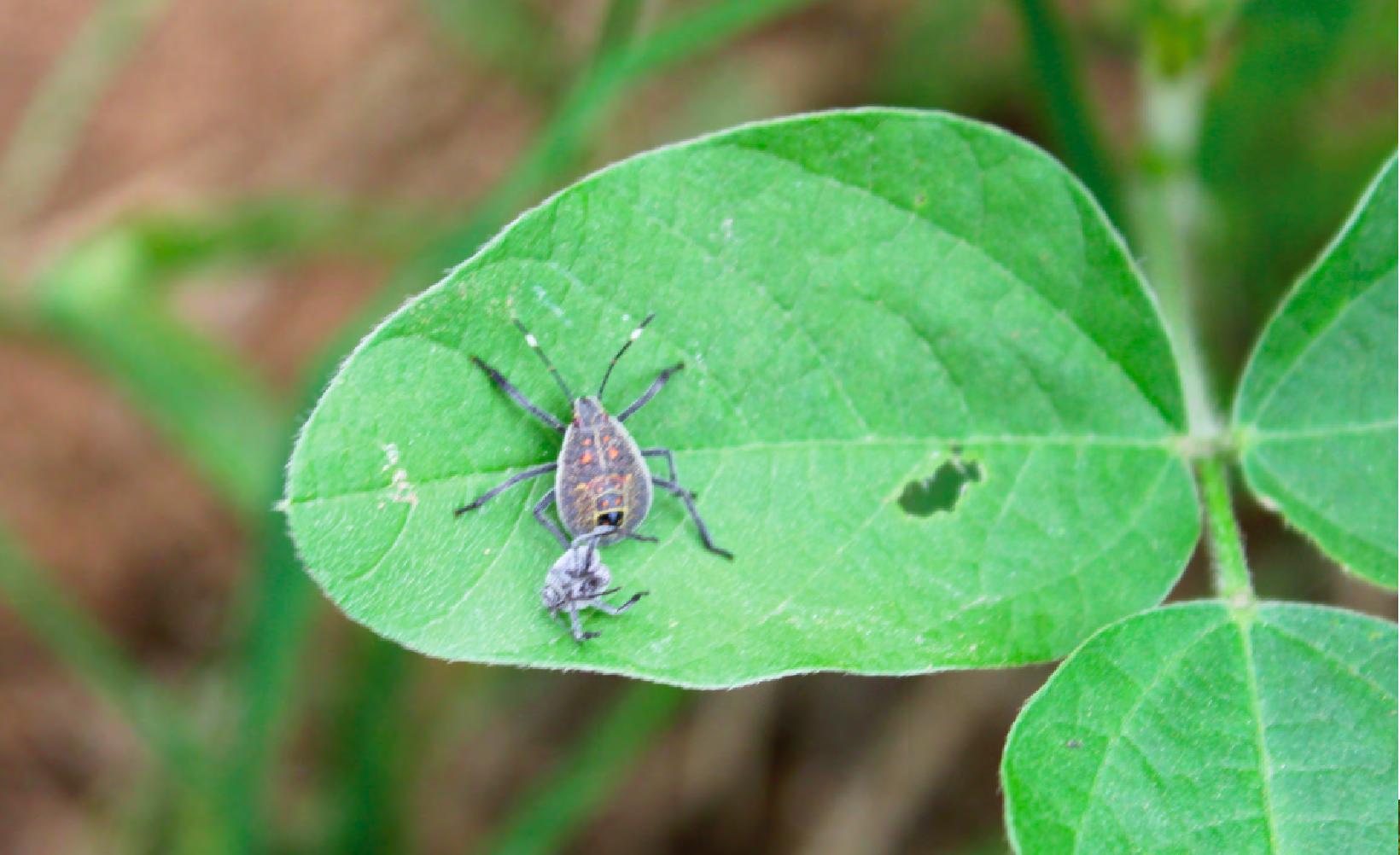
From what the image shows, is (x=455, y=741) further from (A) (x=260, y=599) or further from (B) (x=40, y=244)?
(B) (x=40, y=244)

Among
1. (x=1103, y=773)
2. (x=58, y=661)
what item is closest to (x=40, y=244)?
(x=58, y=661)

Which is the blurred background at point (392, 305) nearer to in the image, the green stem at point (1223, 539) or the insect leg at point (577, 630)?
the green stem at point (1223, 539)

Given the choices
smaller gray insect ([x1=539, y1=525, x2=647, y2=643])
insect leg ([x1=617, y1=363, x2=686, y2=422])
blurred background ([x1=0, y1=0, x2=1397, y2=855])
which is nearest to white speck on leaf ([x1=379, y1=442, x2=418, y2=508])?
smaller gray insect ([x1=539, y1=525, x2=647, y2=643])

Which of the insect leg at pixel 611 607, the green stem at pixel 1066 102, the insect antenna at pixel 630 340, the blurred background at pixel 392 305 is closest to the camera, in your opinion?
the insect leg at pixel 611 607

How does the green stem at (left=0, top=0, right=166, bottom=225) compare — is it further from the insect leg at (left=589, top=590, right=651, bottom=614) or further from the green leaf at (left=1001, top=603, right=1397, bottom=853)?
the green leaf at (left=1001, top=603, right=1397, bottom=853)

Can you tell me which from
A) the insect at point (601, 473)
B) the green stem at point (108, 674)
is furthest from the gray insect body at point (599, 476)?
the green stem at point (108, 674)

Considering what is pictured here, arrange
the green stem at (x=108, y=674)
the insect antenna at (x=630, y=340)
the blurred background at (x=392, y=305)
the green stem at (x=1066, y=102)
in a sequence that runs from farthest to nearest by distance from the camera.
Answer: the green stem at (x=108, y=674)
the blurred background at (x=392, y=305)
the green stem at (x=1066, y=102)
the insect antenna at (x=630, y=340)
